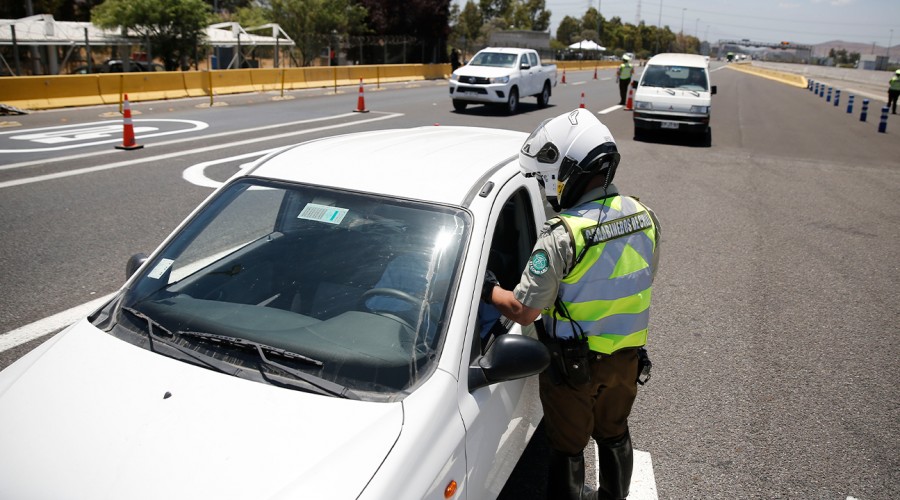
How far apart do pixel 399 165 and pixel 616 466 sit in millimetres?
1569

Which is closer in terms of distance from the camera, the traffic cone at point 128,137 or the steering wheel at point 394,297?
the steering wheel at point 394,297

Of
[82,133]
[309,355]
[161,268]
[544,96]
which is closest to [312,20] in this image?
[544,96]

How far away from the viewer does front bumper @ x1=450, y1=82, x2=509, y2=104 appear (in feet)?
65.7

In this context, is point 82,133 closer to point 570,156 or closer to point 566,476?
point 570,156

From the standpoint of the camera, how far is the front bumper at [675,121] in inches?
643

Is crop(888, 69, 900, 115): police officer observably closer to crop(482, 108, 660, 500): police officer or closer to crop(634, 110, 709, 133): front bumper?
crop(634, 110, 709, 133): front bumper

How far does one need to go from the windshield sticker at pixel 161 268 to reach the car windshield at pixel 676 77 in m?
16.5

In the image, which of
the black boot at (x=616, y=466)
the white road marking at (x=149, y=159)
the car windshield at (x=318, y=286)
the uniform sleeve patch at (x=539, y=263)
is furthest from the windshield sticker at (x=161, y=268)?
the white road marking at (x=149, y=159)

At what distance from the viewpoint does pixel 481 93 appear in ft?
66.3

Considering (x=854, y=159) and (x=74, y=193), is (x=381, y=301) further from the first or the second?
(x=854, y=159)

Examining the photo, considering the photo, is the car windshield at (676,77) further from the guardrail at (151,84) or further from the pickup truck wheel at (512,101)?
the guardrail at (151,84)

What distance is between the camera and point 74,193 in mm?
8883

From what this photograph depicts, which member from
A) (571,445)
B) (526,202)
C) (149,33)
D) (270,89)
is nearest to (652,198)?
(526,202)

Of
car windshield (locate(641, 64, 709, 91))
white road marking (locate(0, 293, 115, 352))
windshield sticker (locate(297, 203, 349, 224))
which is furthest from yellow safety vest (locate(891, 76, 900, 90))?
windshield sticker (locate(297, 203, 349, 224))
